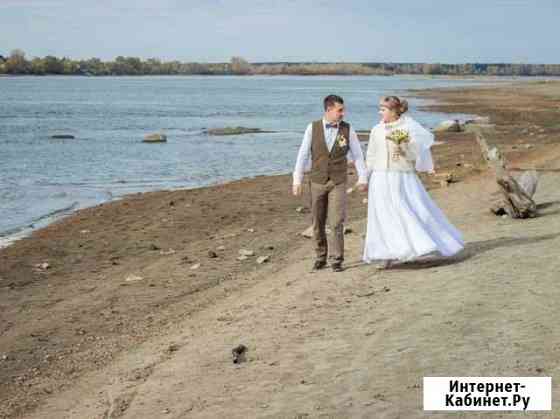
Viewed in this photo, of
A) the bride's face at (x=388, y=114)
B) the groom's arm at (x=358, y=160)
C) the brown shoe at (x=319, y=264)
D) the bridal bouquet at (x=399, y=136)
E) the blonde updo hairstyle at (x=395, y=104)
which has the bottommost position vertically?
the brown shoe at (x=319, y=264)

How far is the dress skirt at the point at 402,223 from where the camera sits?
Answer: 9.91 m

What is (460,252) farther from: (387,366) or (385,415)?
(385,415)

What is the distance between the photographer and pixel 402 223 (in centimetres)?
993

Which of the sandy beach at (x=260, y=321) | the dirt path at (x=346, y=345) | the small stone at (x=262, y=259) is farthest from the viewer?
the small stone at (x=262, y=259)

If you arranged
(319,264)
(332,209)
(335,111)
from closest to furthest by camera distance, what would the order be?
(335,111)
(332,209)
(319,264)

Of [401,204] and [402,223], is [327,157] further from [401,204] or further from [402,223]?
[402,223]

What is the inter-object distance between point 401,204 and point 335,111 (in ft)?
3.85

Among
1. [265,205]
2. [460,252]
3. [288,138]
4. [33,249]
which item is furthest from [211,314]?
[288,138]

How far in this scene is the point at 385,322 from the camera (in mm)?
8062

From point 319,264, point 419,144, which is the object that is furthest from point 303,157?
point 319,264

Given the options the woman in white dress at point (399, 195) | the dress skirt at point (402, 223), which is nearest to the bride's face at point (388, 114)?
the woman in white dress at point (399, 195)

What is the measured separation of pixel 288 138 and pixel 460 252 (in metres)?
29.8

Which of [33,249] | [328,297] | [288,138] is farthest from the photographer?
[288,138]

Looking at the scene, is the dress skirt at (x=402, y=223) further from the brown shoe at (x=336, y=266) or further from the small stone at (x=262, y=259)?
the small stone at (x=262, y=259)
